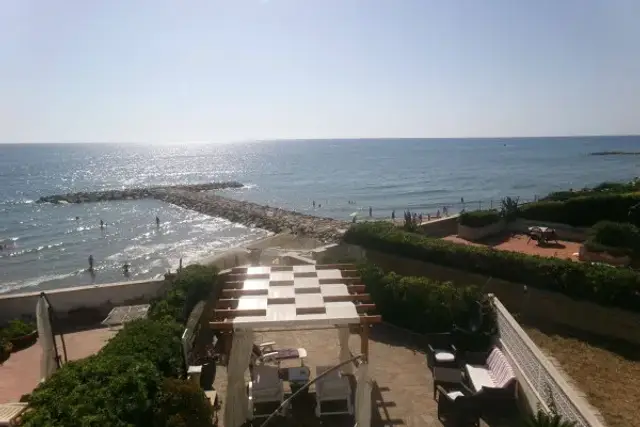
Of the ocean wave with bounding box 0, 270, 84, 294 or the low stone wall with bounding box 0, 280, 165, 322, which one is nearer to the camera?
the low stone wall with bounding box 0, 280, 165, 322

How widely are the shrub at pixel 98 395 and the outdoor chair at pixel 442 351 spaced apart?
17.7 feet

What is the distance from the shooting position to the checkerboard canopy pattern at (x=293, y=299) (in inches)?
293

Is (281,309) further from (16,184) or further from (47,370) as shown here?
(16,184)

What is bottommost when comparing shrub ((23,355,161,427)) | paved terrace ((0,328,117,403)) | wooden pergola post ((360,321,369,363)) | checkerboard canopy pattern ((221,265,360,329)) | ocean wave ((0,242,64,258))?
ocean wave ((0,242,64,258))

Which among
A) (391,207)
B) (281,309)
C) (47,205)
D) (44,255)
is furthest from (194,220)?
(281,309)

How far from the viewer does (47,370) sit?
8.46m

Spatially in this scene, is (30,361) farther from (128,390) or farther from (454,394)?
(454,394)

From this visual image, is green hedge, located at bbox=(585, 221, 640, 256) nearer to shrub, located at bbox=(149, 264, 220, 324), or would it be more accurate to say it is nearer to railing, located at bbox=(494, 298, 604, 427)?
railing, located at bbox=(494, 298, 604, 427)

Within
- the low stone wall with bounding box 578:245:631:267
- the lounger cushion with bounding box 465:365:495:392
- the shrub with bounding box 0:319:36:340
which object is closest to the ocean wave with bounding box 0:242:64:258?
the shrub with bounding box 0:319:36:340

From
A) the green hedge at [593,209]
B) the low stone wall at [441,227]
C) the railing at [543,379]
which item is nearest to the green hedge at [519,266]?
the railing at [543,379]

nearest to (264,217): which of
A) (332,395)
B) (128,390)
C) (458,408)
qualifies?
(332,395)

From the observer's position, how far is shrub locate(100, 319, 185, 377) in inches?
325

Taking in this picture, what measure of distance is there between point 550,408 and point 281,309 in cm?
454

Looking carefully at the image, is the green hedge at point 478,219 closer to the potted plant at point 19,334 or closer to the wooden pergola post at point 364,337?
the wooden pergola post at point 364,337
